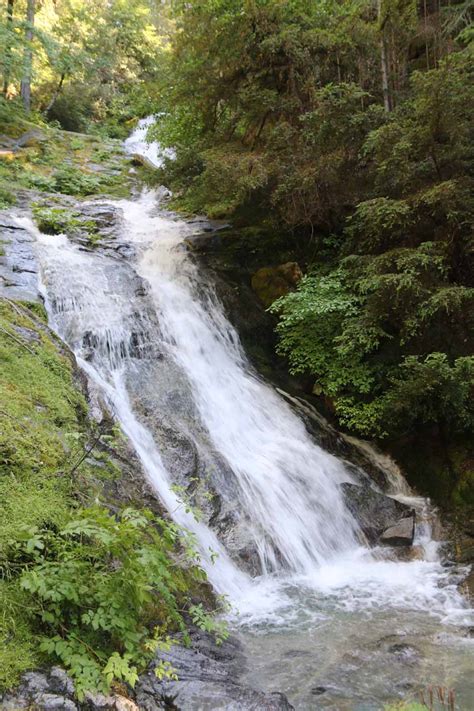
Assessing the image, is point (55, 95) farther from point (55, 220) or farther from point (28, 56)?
point (55, 220)

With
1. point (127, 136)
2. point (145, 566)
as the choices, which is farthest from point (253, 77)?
point (127, 136)

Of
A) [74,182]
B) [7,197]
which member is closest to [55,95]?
[74,182]

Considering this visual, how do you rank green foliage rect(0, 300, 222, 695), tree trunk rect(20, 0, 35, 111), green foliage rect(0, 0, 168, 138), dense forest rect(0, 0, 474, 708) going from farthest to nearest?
green foliage rect(0, 0, 168, 138) → tree trunk rect(20, 0, 35, 111) → dense forest rect(0, 0, 474, 708) → green foliage rect(0, 300, 222, 695)

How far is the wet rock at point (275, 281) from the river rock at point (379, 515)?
473 centimetres

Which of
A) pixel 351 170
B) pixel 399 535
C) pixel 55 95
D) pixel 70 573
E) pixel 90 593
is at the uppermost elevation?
pixel 55 95

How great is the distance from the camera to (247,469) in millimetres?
7762

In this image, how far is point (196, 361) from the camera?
9695 mm

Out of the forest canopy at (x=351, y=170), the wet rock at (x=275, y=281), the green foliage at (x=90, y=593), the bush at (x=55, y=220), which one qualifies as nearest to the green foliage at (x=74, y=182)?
the bush at (x=55, y=220)

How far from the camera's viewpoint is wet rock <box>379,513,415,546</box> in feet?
24.4

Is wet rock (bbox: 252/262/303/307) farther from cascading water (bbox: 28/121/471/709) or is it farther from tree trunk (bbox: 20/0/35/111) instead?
tree trunk (bbox: 20/0/35/111)

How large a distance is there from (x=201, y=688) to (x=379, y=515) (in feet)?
15.3

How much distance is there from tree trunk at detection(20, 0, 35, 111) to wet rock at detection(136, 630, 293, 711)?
57.5ft

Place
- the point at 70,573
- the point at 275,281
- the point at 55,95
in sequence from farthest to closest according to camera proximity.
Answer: the point at 55,95 → the point at 275,281 → the point at 70,573

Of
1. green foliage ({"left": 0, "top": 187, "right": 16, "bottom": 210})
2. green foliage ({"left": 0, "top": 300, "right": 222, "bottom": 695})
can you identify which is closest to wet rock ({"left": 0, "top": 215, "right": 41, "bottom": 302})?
green foliage ({"left": 0, "top": 187, "right": 16, "bottom": 210})
